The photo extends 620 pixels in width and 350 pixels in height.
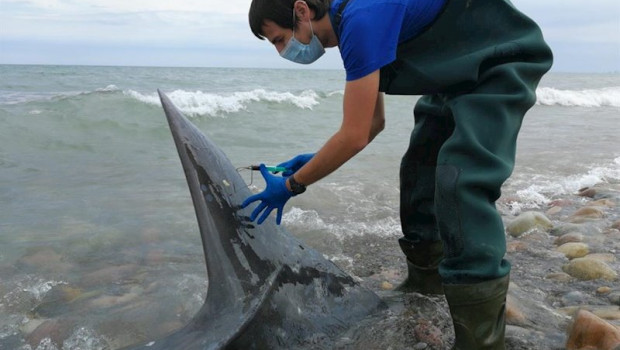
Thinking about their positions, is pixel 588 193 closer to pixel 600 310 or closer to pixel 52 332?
pixel 600 310

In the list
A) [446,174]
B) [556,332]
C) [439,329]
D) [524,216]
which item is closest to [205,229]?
[446,174]

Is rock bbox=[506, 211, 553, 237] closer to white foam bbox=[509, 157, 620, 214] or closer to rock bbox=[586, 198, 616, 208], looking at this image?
white foam bbox=[509, 157, 620, 214]

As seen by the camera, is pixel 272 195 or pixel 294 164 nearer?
pixel 272 195

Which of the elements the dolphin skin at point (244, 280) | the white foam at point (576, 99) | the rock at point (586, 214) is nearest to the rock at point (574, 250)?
the rock at point (586, 214)

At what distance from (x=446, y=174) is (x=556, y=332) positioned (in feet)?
3.37

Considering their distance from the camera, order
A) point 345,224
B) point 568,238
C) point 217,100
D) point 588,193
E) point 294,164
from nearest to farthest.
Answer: point 294,164 → point 568,238 → point 345,224 → point 588,193 → point 217,100

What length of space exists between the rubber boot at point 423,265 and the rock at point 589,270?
112cm

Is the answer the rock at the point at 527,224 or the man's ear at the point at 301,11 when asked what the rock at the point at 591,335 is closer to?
the man's ear at the point at 301,11

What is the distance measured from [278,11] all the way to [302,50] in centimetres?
18

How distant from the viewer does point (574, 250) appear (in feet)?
12.2

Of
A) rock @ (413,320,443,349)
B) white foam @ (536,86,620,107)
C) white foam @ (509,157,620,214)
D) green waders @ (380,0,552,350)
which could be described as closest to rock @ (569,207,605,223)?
white foam @ (509,157,620,214)

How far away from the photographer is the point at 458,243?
192 centimetres

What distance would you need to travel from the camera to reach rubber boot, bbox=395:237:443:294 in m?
2.62

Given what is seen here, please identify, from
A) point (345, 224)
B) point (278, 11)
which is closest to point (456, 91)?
point (278, 11)
